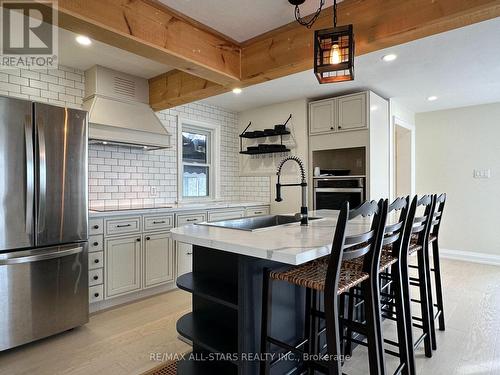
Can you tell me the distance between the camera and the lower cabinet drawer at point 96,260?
287cm

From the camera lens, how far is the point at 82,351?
89.7 inches

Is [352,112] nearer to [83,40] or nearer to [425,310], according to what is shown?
[425,310]

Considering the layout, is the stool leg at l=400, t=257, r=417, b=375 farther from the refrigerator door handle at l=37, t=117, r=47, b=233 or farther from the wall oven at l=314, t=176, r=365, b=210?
the refrigerator door handle at l=37, t=117, r=47, b=233

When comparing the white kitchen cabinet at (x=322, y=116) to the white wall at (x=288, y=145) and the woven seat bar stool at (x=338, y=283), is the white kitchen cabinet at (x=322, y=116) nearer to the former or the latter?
the white wall at (x=288, y=145)

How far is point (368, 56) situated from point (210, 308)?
2.66 metres

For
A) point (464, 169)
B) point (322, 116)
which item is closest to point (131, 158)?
point (322, 116)

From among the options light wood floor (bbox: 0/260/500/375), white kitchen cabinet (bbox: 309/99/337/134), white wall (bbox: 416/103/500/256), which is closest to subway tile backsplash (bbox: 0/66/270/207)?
white kitchen cabinet (bbox: 309/99/337/134)

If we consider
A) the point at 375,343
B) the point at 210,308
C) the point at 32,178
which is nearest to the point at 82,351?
the point at 210,308

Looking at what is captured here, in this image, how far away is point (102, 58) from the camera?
10.00 ft

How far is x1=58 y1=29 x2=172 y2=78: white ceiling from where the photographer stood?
2742 mm

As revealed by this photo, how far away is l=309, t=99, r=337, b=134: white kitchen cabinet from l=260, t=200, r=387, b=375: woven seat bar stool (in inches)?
108

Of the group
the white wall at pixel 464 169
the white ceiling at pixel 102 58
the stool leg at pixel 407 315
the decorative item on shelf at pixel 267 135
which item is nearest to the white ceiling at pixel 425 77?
the white wall at pixel 464 169

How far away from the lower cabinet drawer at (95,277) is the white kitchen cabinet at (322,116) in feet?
10.3

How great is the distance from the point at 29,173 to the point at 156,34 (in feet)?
4.66
